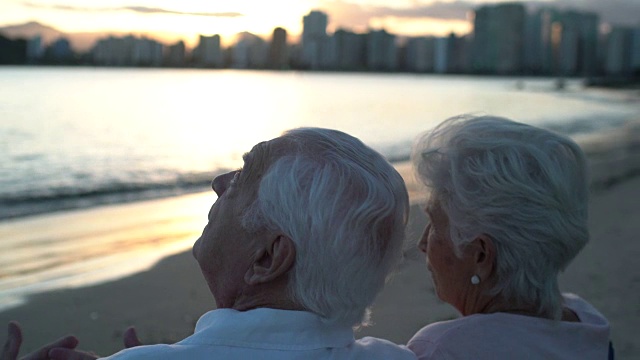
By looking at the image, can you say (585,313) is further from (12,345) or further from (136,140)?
(136,140)

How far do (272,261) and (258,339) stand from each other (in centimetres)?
15

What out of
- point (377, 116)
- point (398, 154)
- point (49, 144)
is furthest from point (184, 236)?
point (377, 116)

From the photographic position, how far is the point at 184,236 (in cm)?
811

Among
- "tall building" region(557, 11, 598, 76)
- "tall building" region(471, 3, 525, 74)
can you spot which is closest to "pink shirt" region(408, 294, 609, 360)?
"tall building" region(471, 3, 525, 74)

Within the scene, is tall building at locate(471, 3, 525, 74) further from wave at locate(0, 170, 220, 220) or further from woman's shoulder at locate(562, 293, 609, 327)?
woman's shoulder at locate(562, 293, 609, 327)

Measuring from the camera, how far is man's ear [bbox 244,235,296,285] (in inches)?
54.6

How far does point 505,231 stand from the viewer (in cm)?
172

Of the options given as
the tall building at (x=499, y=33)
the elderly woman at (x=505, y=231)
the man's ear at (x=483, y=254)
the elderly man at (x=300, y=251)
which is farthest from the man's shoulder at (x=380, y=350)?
the tall building at (x=499, y=33)

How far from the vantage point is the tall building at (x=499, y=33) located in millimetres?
103062

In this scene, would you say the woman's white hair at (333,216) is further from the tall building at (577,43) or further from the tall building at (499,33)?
the tall building at (577,43)

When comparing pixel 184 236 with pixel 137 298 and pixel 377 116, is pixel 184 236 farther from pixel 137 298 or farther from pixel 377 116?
pixel 377 116

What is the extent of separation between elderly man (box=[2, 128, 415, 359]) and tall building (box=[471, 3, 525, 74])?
349 feet

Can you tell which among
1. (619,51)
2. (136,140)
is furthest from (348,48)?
(136,140)

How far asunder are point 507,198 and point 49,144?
19.6m
